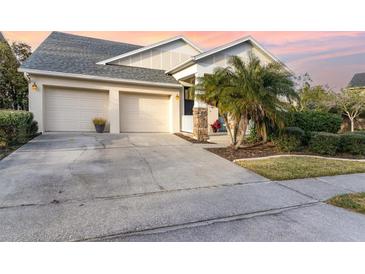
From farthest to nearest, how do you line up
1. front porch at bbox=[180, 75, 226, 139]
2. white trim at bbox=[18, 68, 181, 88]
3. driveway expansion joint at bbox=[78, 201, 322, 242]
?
1. front porch at bbox=[180, 75, 226, 139]
2. white trim at bbox=[18, 68, 181, 88]
3. driveway expansion joint at bbox=[78, 201, 322, 242]

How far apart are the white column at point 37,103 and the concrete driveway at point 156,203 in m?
4.28

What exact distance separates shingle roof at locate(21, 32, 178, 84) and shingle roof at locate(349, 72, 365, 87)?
2294cm

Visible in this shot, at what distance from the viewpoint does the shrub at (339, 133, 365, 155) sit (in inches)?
330

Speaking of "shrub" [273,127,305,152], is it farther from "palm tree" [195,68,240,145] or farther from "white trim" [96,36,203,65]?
"white trim" [96,36,203,65]

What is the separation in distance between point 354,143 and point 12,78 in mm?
20264

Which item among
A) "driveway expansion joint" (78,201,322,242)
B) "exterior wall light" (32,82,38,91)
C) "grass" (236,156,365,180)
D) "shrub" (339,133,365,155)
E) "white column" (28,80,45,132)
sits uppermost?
"exterior wall light" (32,82,38,91)

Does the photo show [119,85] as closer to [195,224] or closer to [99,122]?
[99,122]

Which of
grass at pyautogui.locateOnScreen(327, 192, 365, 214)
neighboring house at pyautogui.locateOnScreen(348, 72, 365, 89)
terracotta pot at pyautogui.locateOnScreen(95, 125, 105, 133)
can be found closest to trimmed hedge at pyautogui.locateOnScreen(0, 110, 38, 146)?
terracotta pot at pyautogui.locateOnScreen(95, 125, 105, 133)

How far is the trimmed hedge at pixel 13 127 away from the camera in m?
7.41

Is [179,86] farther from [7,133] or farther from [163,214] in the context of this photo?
[163,214]

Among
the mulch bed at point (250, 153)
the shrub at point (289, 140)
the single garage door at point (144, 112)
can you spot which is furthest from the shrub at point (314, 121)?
the single garage door at point (144, 112)

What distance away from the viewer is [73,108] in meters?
11.4

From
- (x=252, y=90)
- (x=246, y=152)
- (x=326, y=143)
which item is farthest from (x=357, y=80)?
(x=252, y=90)

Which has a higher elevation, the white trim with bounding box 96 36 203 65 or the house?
the white trim with bounding box 96 36 203 65
